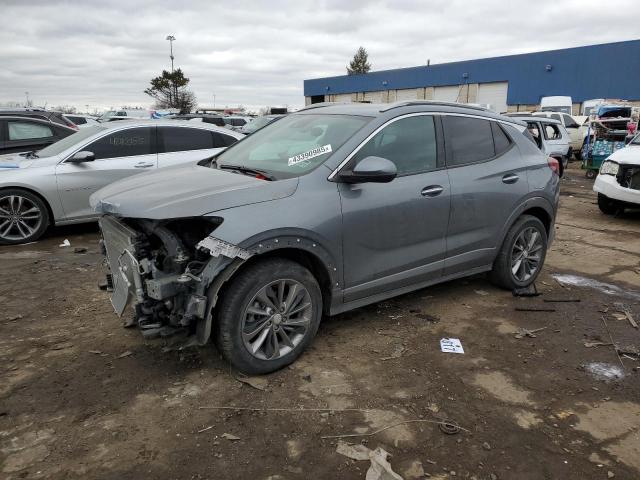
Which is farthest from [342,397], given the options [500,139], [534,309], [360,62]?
[360,62]

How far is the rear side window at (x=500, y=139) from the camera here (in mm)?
4691

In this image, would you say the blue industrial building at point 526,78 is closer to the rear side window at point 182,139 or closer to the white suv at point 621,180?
the white suv at point 621,180

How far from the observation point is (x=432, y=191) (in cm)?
402

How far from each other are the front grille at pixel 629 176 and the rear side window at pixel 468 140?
5.03 metres

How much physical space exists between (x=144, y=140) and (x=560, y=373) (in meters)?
6.23

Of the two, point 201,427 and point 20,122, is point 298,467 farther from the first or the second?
point 20,122

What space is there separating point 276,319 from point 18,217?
200 inches

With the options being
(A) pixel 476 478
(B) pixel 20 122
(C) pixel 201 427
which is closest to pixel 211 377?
(C) pixel 201 427

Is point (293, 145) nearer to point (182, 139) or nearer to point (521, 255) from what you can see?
point (521, 255)

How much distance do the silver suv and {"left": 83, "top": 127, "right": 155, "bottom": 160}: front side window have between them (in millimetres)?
3372

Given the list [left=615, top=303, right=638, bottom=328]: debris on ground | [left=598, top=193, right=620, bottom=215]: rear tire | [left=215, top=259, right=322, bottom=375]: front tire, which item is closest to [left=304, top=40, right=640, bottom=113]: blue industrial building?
[left=598, top=193, right=620, bottom=215]: rear tire

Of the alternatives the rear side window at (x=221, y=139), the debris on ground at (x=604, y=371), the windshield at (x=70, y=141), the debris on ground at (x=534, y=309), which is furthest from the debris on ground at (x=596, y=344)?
the windshield at (x=70, y=141)

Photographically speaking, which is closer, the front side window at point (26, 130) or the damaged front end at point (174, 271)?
the damaged front end at point (174, 271)

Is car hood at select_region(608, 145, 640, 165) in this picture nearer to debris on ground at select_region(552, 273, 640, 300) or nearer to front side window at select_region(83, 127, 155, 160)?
debris on ground at select_region(552, 273, 640, 300)
